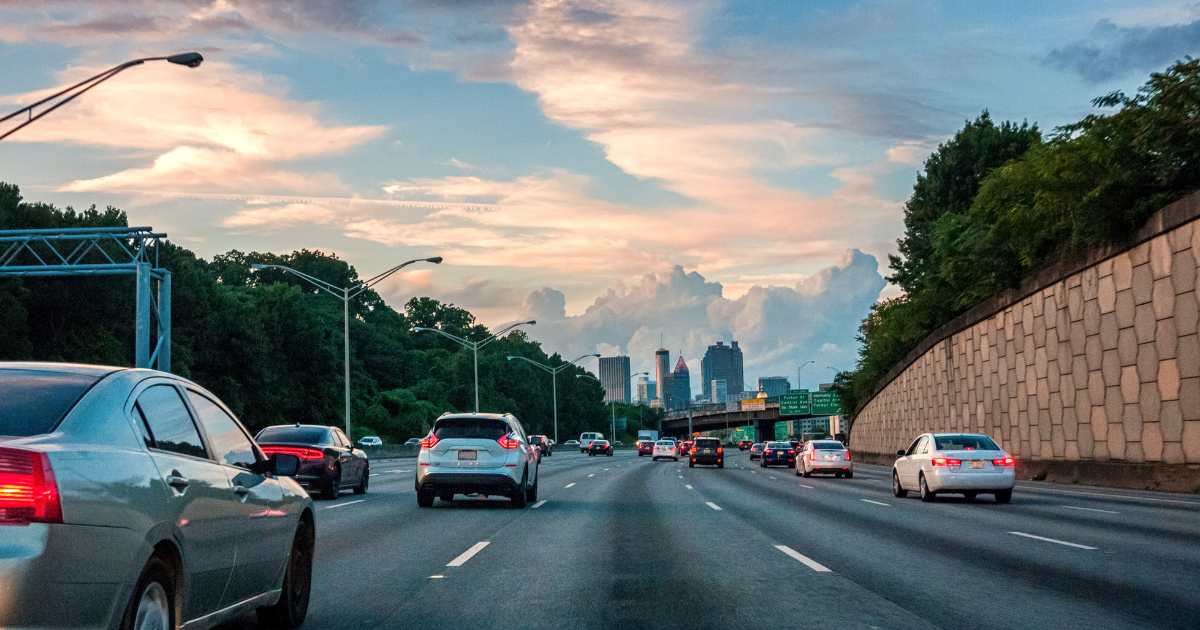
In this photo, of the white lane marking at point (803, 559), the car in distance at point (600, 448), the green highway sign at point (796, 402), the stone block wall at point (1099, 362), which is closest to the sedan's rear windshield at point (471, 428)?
the white lane marking at point (803, 559)

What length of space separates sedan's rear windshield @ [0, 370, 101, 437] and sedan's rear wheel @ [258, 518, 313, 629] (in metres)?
2.50

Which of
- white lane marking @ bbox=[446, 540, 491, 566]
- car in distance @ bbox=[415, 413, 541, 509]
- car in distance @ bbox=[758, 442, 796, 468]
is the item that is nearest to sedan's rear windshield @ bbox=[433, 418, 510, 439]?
car in distance @ bbox=[415, 413, 541, 509]

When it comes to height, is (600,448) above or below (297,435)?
below

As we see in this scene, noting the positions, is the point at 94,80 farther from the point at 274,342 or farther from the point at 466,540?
the point at 274,342

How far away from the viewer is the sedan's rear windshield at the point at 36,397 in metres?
5.62

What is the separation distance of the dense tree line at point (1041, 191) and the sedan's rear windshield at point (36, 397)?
106 feet

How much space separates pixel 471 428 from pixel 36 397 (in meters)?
16.4

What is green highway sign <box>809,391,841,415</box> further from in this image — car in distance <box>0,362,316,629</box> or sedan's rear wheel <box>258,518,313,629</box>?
car in distance <box>0,362,316,629</box>

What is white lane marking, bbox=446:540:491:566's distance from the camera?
13031 mm

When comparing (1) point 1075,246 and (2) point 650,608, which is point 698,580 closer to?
(2) point 650,608

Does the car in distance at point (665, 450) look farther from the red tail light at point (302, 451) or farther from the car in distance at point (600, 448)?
the red tail light at point (302, 451)

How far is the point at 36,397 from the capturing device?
233 inches

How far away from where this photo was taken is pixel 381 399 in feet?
382

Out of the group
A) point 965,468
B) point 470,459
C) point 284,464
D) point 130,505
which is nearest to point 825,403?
point 965,468
